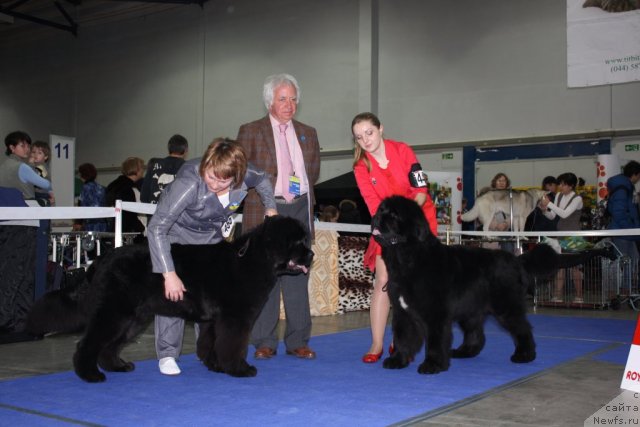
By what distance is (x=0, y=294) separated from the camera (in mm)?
5473

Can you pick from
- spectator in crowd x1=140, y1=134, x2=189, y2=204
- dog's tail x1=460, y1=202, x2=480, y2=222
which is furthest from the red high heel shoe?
dog's tail x1=460, y1=202, x2=480, y2=222

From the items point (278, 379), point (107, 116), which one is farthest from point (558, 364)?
point (107, 116)

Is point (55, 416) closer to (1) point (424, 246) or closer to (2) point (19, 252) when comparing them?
(1) point (424, 246)

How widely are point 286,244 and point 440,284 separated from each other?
3.40ft

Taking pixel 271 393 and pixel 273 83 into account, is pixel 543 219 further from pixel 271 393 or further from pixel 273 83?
pixel 271 393

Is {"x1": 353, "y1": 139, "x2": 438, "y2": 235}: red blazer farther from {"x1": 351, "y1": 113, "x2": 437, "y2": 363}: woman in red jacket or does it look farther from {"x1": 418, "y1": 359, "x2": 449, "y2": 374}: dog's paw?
{"x1": 418, "y1": 359, "x2": 449, "y2": 374}: dog's paw

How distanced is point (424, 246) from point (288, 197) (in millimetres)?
1175

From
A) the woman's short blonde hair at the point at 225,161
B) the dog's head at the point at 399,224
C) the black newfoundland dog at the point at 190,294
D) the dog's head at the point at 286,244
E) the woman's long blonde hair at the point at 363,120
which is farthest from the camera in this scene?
the woman's long blonde hair at the point at 363,120

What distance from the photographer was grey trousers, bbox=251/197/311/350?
4.74 metres

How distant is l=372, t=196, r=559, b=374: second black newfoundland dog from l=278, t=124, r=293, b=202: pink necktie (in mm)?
909

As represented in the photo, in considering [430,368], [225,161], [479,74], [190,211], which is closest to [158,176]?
A: [190,211]

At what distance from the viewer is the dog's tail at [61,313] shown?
12.2ft

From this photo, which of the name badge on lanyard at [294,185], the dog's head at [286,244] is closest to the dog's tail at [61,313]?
the dog's head at [286,244]

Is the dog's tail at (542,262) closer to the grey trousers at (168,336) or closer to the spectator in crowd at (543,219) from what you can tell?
the grey trousers at (168,336)
